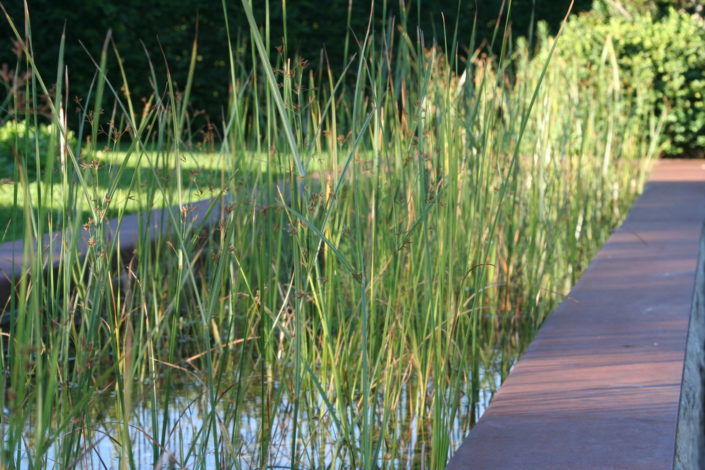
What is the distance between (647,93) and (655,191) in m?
2.19

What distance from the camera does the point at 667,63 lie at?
795cm

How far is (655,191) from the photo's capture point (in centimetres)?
584

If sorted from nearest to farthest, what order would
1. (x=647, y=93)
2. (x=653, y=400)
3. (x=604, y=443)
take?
1. (x=604, y=443)
2. (x=653, y=400)
3. (x=647, y=93)

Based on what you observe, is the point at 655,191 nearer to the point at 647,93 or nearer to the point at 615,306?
the point at 647,93

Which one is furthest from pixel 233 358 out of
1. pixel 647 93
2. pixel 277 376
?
pixel 647 93

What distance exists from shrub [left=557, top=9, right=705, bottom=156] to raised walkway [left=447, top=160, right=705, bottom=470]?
4394mm

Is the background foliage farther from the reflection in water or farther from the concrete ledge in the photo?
the reflection in water

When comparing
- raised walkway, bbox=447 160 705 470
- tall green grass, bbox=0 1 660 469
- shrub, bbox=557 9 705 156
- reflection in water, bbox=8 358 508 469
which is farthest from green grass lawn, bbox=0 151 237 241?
shrub, bbox=557 9 705 156

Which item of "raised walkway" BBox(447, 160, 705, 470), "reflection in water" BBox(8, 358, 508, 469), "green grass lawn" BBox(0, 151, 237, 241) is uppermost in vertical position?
"green grass lawn" BBox(0, 151, 237, 241)

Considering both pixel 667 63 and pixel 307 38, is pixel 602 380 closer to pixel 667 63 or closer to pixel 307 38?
pixel 667 63

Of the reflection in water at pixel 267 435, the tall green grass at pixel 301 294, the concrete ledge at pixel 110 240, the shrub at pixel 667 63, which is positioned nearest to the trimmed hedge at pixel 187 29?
the shrub at pixel 667 63

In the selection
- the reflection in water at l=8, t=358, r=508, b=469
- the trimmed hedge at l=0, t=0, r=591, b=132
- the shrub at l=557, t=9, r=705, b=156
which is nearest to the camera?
the reflection in water at l=8, t=358, r=508, b=469

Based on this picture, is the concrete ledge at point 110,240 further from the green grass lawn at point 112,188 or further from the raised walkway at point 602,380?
the raised walkway at point 602,380

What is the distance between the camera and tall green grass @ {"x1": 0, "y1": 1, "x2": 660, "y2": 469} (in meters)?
1.52
